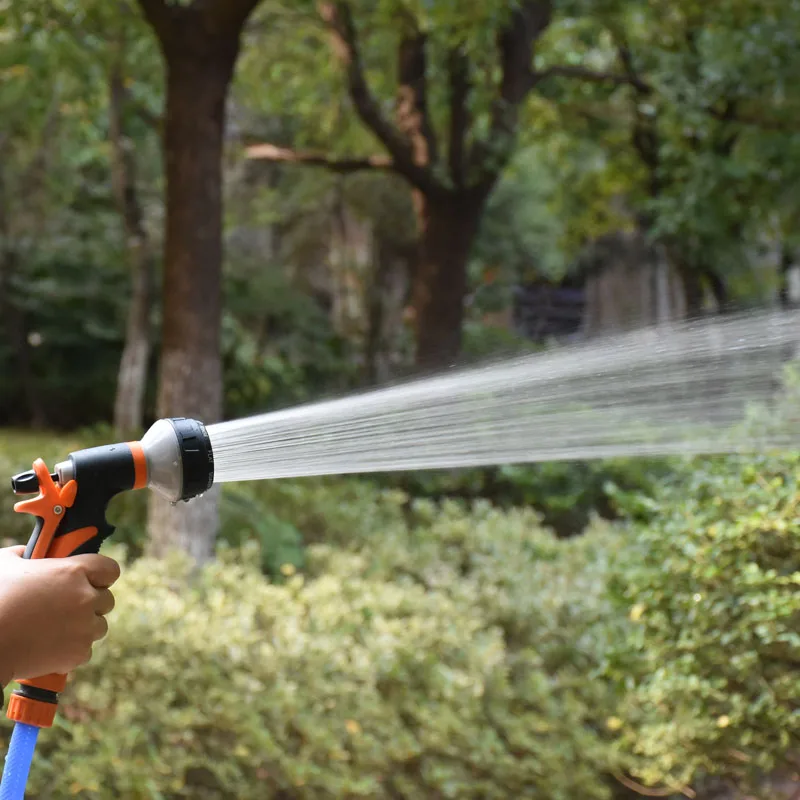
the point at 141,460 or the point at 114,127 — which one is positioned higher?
the point at 114,127

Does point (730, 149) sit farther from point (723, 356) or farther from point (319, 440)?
point (319, 440)

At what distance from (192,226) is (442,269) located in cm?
403

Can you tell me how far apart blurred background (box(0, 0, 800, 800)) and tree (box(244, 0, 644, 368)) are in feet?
0.12

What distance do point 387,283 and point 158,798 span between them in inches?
418

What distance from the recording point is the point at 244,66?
411 inches

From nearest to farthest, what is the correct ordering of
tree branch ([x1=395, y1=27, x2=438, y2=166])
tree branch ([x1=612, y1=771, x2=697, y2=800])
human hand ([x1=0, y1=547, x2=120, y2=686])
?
human hand ([x1=0, y1=547, x2=120, y2=686]) < tree branch ([x1=612, y1=771, x2=697, y2=800]) < tree branch ([x1=395, y1=27, x2=438, y2=166])

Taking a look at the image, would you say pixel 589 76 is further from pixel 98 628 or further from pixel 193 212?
pixel 98 628

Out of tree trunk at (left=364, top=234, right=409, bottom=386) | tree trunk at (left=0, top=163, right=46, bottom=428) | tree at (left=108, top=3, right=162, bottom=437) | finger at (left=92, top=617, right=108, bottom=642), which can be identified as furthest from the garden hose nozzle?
tree trunk at (left=0, top=163, right=46, bottom=428)

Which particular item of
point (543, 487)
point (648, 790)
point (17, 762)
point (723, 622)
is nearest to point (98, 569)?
point (17, 762)

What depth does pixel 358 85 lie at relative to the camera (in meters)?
8.05

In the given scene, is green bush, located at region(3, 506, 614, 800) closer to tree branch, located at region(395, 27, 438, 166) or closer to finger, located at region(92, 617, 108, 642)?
finger, located at region(92, 617, 108, 642)

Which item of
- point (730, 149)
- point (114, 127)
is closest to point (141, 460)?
point (114, 127)

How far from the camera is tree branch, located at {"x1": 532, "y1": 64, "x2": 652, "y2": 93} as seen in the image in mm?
9461

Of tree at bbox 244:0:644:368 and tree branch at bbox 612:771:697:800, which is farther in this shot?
tree at bbox 244:0:644:368
